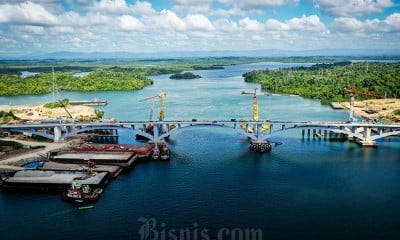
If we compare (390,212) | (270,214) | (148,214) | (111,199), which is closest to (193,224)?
(148,214)

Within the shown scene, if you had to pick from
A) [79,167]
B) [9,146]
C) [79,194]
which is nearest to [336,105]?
[79,167]

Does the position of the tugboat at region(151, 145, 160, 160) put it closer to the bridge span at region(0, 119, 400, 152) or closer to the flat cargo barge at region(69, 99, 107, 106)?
the bridge span at region(0, 119, 400, 152)

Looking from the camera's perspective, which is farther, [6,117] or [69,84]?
[69,84]

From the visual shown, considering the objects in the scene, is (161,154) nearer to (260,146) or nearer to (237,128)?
(237,128)

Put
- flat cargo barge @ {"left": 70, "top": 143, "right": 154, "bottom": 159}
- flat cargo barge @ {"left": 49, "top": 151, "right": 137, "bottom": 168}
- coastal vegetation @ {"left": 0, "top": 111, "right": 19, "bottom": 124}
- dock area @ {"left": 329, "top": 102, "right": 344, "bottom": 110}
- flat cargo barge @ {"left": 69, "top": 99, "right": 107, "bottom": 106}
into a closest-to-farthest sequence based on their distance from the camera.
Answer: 1. flat cargo barge @ {"left": 49, "top": 151, "right": 137, "bottom": 168}
2. flat cargo barge @ {"left": 70, "top": 143, "right": 154, "bottom": 159}
3. coastal vegetation @ {"left": 0, "top": 111, "right": 19, "bottom": 124}
4. dock area @ {"left": 329, "top": 102, "right": 344, "bottom": 110}
5. flat cargo barge @ {"left": 69, "top": 99, "right": 107, "bottom": 106}

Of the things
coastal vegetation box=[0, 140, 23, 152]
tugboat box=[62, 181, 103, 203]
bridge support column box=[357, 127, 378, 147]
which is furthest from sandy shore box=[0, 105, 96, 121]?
bridge support column box=[357, 127, 378, 147]

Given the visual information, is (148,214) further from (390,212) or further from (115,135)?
(115,135)

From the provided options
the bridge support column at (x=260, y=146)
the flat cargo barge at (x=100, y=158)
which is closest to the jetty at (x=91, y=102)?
the flat cargo barge at (x=100, y=158)
